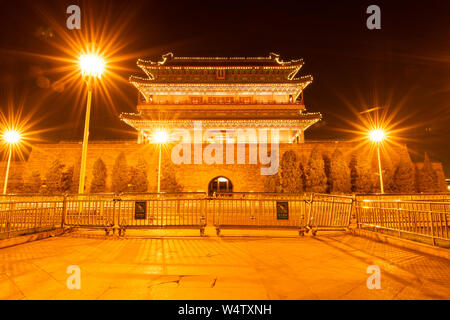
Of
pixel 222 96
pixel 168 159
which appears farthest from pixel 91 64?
pixel 222 96

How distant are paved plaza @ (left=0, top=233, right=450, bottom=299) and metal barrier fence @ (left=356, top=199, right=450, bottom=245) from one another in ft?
2.68

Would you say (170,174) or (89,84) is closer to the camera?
(89,84)

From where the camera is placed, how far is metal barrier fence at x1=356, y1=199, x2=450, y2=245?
5.69 meters

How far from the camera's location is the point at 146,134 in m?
32.2

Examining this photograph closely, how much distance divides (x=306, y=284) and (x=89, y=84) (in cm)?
1214

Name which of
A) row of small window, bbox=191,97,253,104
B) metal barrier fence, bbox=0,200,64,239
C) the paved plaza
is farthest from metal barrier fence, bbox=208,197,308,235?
row of small window, bbox=191,97,253,104

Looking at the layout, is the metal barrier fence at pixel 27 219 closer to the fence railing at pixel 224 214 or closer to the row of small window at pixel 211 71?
the fence railing at pixel 224 214

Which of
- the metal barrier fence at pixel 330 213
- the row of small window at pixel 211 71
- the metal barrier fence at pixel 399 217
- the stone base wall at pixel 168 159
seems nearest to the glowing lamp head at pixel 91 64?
the metal barrier fence at pixel 330 213

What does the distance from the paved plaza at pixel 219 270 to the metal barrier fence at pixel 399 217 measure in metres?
0.82

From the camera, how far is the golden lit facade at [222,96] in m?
29.6

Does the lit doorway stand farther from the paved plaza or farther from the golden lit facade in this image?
the paved plaza
